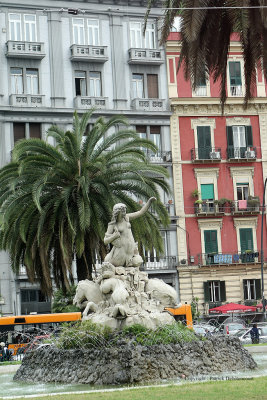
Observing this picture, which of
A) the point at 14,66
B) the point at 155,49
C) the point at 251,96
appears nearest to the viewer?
the point at 251,96

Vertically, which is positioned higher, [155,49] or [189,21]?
[155,49]

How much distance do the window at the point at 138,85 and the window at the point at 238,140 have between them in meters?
6.71

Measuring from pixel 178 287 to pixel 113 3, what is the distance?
19.7 metres

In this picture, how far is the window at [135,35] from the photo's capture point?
5909cm

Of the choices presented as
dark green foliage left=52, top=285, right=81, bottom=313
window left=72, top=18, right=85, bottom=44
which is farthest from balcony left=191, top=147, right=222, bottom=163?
dark green foliage left=52, top=285, right=81, bottom=313

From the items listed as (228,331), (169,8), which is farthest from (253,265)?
(169,8)

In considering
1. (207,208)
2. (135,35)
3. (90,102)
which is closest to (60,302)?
(207,208)

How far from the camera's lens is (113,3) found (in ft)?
192

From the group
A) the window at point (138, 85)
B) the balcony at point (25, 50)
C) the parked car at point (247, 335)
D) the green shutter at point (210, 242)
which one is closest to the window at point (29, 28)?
the balcony at point (25, 50)

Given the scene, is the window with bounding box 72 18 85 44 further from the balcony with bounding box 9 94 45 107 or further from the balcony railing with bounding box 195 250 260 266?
the balcony railing with bounding box 195 250 260 266

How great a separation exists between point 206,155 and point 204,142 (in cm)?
93

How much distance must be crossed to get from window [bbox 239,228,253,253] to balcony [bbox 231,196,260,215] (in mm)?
1273

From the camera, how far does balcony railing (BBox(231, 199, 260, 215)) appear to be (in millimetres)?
59100

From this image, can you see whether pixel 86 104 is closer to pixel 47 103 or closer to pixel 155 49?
pixel 47 103
